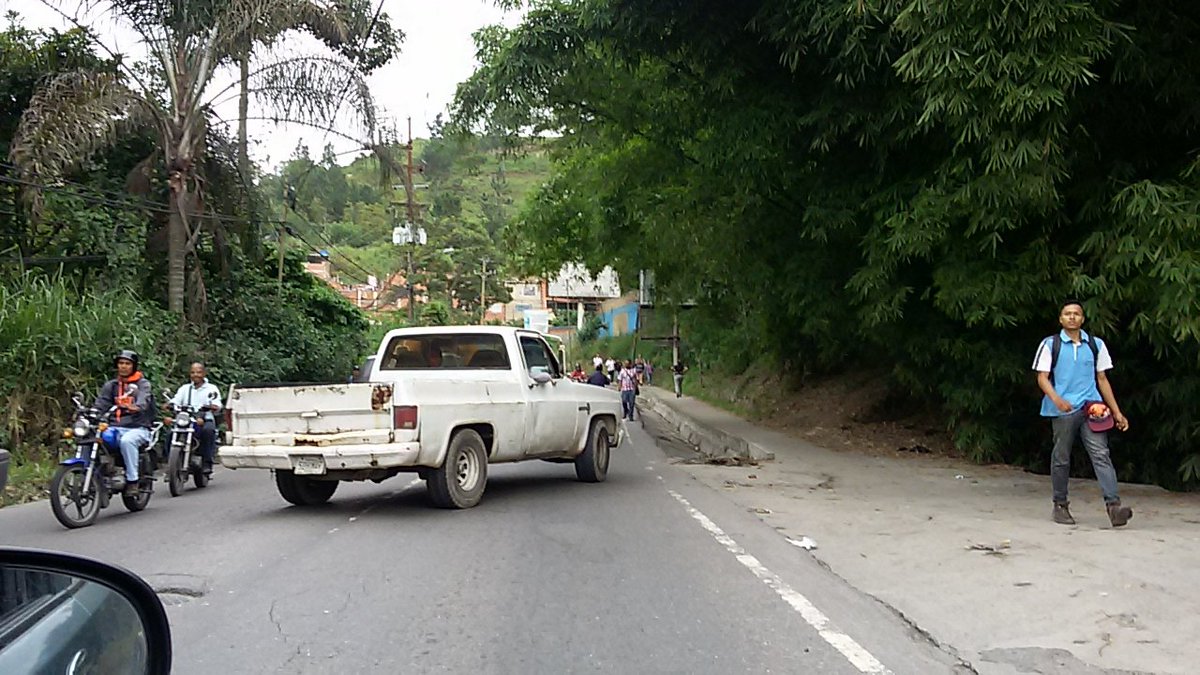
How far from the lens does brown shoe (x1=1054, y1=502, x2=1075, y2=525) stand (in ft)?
30.5

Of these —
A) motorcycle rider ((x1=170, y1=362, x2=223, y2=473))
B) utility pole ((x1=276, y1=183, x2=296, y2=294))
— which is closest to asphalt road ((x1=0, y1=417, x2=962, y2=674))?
motorcycle rider ((x1=170, y1=362, x2=223, y2=473))

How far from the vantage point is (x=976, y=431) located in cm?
1427

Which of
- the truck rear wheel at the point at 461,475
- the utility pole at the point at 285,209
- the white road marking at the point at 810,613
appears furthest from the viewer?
the utility pole at the point at 285,209

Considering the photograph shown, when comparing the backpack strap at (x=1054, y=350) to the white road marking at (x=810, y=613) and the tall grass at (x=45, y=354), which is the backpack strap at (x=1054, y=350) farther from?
the tall grass at (x=45, y=354)

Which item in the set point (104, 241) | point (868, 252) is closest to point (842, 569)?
point (868, 252)

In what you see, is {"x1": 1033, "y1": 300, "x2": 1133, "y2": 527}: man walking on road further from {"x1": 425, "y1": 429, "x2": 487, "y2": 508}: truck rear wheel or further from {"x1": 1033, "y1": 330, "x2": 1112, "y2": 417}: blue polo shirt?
{"x1": 425, "y1": 429, "x2": 487, "y2": 508}: truck rear wheel

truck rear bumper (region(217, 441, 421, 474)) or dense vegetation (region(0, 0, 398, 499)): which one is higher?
dense vegetation (region(0, 0, 398, 499))

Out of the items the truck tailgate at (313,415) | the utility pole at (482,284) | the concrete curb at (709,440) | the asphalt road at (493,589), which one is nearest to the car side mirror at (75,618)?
the asphalt road at (493,589)

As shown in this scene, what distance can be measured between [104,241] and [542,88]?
8.94m

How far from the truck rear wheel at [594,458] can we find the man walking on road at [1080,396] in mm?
5695

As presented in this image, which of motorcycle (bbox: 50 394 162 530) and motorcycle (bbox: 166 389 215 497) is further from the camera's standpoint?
motorcycle (bbox: 166 389 215 497)

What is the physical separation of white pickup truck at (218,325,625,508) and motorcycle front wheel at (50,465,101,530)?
1222 millimetres

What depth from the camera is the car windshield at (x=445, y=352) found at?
12.1 m

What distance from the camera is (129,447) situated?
10.6 metres
